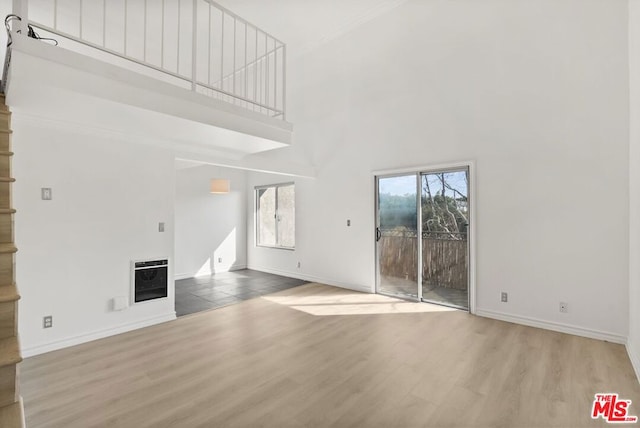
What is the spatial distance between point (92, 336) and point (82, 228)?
50.3 inches

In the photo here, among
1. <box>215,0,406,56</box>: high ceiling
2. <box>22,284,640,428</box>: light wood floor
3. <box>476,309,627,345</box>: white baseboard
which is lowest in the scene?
<box>22,284,640,428</box>: light wood floor

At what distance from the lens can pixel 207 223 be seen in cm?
742

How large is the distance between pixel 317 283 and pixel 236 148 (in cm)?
331

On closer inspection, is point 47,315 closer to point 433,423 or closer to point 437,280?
point 433,423

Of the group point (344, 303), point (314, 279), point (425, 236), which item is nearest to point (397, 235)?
point (425, 236)

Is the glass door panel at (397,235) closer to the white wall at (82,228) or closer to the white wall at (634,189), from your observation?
the white wall at (634,189)

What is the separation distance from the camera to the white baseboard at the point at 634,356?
2.62 metres

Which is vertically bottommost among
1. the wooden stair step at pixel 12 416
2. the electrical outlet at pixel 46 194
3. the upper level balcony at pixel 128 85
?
the wooden stair step at pixel 12 416

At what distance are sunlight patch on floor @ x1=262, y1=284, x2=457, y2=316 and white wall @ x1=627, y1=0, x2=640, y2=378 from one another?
197cm

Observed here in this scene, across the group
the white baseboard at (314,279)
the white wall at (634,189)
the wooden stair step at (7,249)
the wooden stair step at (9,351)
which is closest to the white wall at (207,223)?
the white baseboard at (314,279)

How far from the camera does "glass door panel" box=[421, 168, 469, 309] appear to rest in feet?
14.8

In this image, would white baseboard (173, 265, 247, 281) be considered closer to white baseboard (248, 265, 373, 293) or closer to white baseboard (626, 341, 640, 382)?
white baseboard (248, 265, 373, 293)

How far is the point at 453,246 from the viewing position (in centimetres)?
459

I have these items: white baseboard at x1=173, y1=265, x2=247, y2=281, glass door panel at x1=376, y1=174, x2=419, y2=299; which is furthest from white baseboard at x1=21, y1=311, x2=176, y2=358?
glass door panel at x1=376, y1=174, x2=419, y2=299
